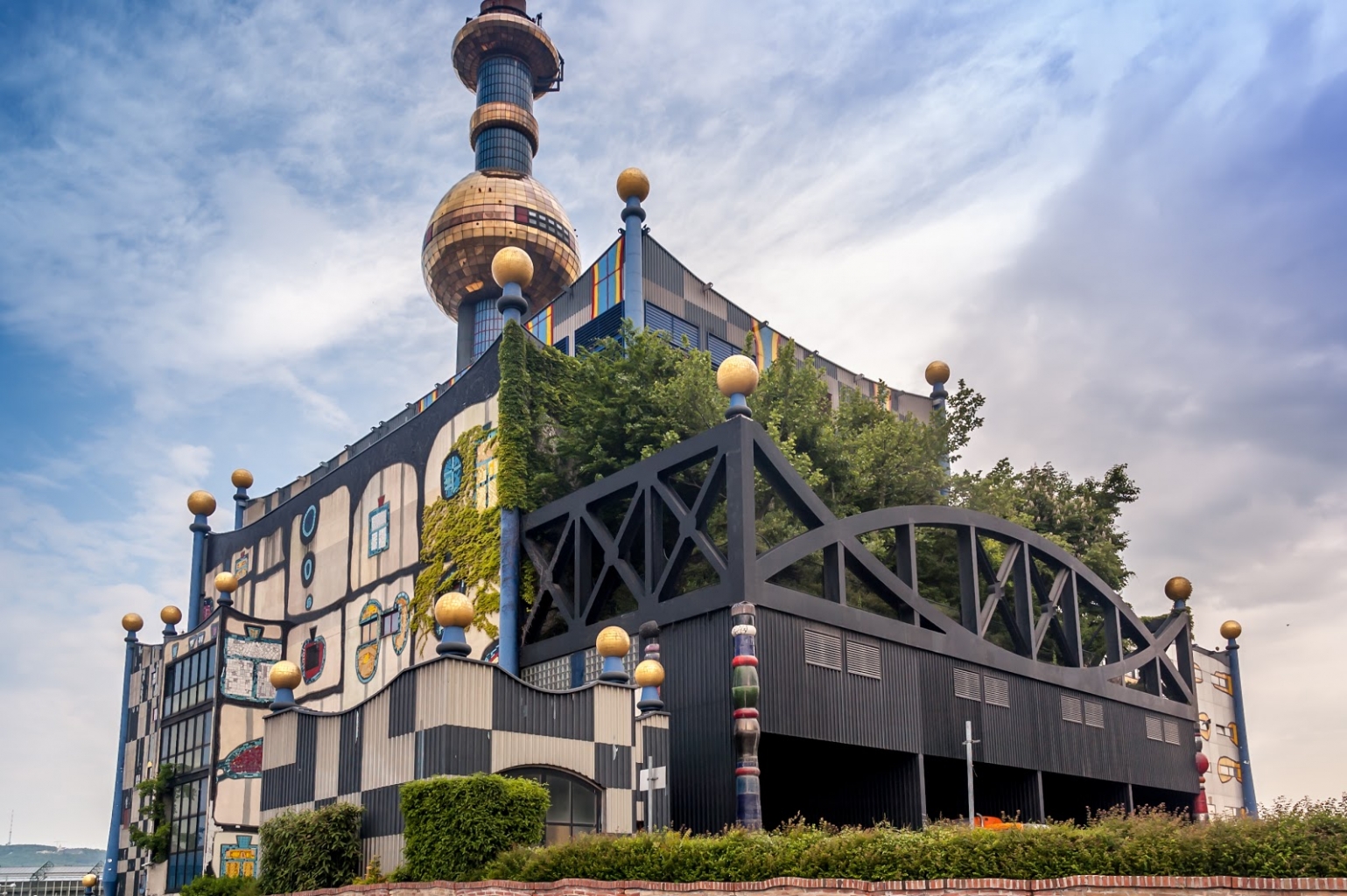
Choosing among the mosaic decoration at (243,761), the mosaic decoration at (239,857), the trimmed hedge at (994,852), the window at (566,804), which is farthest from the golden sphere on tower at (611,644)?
the mosaic decoration at (243,761)

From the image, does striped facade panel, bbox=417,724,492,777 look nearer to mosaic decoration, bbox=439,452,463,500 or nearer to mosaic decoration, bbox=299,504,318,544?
mosaic decoration, bbox=439,452,463,500

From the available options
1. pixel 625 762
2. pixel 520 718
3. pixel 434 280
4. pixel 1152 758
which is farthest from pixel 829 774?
pixel 434 280

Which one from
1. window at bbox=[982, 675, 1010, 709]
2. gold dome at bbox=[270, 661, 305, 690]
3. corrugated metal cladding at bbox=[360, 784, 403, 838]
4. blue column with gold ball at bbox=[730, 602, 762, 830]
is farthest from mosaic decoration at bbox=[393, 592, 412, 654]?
window at bbox=[982, 675, 1010, 709]

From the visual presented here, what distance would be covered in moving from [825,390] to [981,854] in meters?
22.4

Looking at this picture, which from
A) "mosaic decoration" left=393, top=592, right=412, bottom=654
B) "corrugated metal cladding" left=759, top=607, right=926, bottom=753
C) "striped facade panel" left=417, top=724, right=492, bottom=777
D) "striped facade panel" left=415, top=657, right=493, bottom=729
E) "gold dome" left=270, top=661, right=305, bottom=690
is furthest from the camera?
"mosaic decoration" left=393, top=592, right=412, bottom=654

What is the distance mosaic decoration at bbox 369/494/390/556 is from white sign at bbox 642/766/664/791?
14.7 meters

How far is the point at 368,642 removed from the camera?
112 ft

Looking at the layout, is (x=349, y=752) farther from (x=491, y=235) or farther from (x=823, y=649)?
(x=491, y=235)

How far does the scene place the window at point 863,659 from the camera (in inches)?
1016

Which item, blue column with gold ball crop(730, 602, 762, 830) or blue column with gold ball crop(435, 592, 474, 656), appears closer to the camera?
blue column with gold ball crop(435, 592, 474, 656)

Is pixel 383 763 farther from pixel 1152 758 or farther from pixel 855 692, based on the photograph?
pixel 1152 758

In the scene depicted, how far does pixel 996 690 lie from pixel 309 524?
20.4 m

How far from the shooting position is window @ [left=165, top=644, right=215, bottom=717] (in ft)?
117

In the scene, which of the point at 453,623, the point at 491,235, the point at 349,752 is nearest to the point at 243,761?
the point at 349,752
